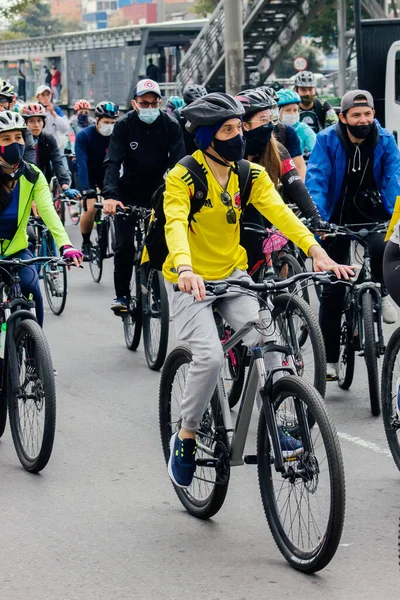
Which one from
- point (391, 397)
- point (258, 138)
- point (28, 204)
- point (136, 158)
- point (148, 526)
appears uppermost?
point (258, 138)

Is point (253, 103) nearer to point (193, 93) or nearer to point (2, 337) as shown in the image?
point (2, 337)

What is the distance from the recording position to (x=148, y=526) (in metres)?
5.68

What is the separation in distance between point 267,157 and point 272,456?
3.43m

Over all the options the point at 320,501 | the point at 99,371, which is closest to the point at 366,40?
the point at 99,371

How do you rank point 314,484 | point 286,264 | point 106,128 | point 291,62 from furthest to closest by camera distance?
Answer: point 291,62
point 106,128
point 286,264
point 314,484

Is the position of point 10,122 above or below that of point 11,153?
above

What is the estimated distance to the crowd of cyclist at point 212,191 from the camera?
5.41m

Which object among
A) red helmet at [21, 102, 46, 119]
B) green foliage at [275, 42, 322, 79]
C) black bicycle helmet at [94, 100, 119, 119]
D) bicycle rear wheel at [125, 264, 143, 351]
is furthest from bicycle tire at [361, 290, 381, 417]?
green foliage at [275, 42, 322, 79]

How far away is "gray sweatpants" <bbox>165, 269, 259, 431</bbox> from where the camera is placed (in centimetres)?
528

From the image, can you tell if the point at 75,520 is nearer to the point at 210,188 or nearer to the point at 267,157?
the point at 210,188

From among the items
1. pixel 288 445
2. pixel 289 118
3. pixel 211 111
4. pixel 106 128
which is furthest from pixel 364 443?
pixel 106 128

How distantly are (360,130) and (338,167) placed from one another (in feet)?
0.94

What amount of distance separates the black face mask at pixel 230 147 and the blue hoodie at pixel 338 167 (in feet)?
7.37

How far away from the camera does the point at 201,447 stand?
5590 millimetres
